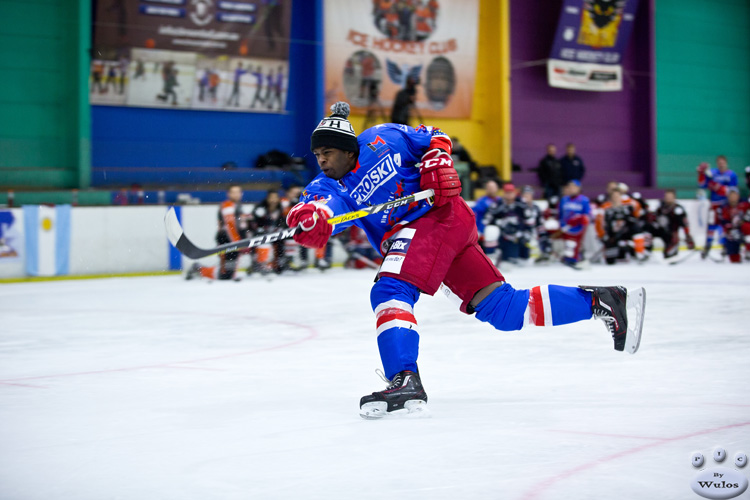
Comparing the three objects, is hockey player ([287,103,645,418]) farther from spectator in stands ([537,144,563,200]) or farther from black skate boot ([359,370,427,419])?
spectator in stands ([537,144,563,200])

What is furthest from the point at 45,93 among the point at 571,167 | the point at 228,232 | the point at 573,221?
the point at 571,167

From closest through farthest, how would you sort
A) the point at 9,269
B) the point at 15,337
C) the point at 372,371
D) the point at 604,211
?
the point at 372,371
the point at 15,337
the point at 9,269
the point at 604,211

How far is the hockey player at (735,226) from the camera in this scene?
11.0m

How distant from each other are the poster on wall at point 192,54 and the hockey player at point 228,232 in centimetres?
265

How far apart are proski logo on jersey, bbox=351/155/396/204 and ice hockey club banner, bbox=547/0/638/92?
1255 cm

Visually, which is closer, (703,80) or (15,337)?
(15,337)

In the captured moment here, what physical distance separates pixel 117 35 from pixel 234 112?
82.8 inches

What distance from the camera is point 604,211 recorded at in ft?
38.7

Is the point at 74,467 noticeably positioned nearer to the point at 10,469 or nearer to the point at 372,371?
the point at 10,469

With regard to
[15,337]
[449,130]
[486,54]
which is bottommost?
[15,337]

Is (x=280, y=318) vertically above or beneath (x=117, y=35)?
beneath

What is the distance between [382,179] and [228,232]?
21.2ft

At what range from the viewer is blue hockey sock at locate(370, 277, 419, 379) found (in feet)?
9.52

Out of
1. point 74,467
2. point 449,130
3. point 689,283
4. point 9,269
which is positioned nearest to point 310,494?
point 74,467
